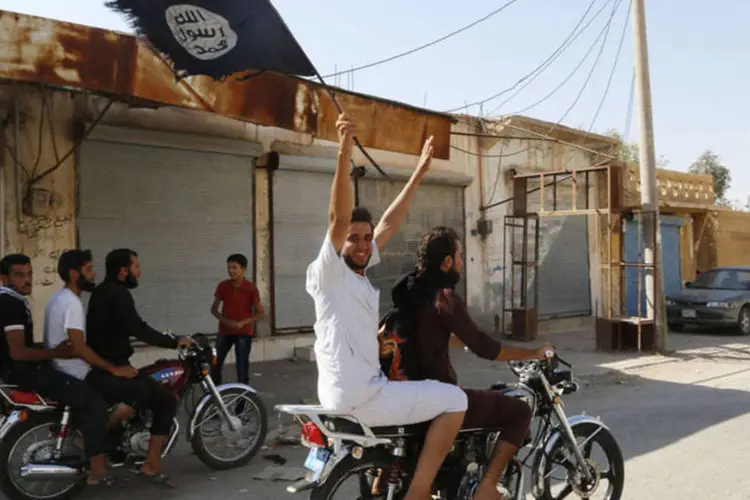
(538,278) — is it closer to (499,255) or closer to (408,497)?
(499,255)

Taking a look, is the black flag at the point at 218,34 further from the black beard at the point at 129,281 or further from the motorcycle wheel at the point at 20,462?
the motorcycle wheel at the point at 20,462

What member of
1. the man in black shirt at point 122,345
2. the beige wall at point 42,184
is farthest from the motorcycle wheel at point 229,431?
the beige wall at point 42,184

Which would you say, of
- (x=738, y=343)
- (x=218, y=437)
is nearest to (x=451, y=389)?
(x=218, y=437)

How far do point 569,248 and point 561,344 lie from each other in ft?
12.4

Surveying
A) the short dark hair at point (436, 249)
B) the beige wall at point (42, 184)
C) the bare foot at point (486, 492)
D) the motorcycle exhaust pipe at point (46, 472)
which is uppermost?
the beige wall at point (42, 184)

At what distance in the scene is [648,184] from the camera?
13148 millimetres

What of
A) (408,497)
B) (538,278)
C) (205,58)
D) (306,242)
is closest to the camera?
(408,497)

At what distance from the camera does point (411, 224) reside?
14.1m

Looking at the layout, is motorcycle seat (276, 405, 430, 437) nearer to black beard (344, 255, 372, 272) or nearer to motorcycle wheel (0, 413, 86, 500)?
black beard (344, 255, 372, 272)

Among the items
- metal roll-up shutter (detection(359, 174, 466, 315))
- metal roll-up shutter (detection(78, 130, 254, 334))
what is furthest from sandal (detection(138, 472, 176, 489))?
metal roll-up shutter (detection(359, 174, 466, 315))

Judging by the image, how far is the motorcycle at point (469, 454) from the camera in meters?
3.53

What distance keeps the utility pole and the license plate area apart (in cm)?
1072

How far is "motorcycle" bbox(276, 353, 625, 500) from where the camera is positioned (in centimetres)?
353

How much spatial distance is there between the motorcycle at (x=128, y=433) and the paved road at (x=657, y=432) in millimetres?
255
